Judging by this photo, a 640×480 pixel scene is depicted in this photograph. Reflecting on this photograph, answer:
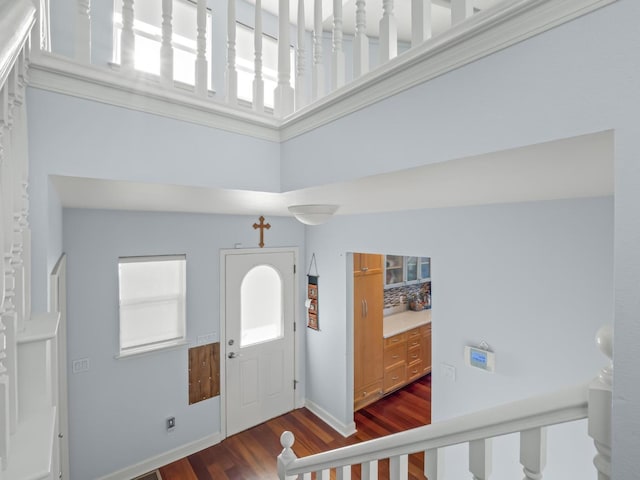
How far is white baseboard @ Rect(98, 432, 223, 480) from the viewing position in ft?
9.17

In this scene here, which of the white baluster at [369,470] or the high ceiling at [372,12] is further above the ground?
the high ceiling at [372,12]

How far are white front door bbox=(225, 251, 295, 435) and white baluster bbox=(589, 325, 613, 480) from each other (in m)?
3.12

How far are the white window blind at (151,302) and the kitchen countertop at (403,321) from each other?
249cm

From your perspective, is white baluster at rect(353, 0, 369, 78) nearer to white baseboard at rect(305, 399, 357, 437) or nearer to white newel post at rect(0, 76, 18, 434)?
white newel post at rect(0, 76, 18, 434)

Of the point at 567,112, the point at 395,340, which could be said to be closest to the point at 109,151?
the point at 567,112

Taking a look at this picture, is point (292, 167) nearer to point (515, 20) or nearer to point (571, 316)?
point (515, 20)

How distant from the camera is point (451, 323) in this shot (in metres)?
2.46

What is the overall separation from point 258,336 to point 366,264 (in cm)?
150

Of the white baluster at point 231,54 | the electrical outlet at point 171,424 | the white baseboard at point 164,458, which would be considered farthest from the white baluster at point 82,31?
the white baseboard at point 164,458

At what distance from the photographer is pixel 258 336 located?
3748 millimetres

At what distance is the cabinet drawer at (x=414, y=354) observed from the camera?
457 cm

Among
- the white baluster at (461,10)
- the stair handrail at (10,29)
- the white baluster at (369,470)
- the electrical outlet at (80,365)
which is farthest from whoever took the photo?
the electrical outlet at (80,365)

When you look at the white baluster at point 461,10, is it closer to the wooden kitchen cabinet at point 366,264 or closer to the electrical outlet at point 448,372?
the electrical outlet at point 448,372

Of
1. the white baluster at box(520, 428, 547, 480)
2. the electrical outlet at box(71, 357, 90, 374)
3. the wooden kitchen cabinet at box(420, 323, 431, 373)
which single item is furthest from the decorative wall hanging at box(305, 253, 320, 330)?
the white baluster at box(520, 428, 547, 480)
